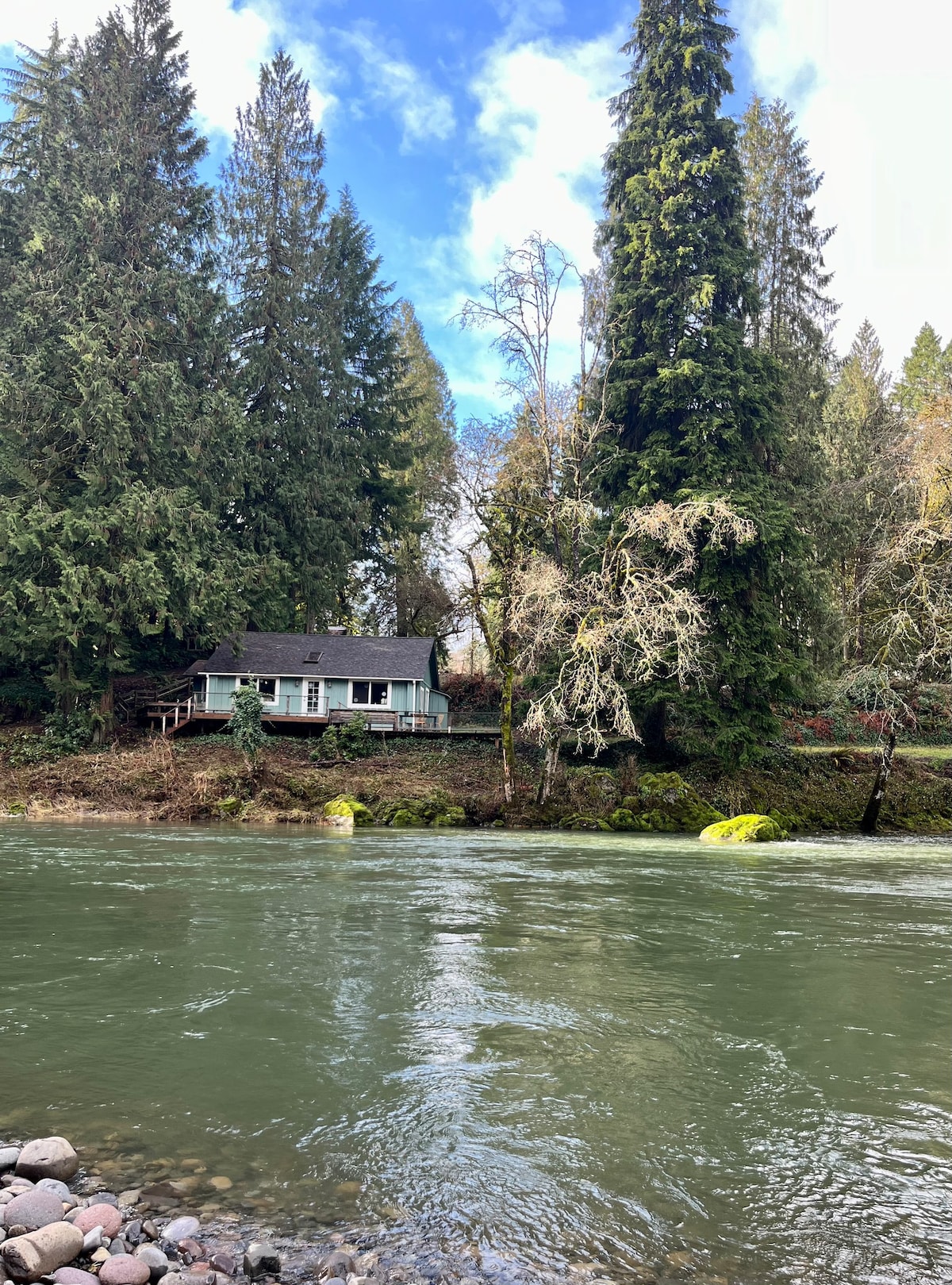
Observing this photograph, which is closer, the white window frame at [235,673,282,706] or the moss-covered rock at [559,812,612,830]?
the moss-covered rock at [559,812,612,830]

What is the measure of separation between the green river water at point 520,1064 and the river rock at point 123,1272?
626 millimetres

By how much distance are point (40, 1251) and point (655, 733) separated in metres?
25.3

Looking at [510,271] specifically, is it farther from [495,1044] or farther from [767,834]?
[495,1044]

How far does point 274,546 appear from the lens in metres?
36.6

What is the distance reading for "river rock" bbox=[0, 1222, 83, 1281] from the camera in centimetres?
330

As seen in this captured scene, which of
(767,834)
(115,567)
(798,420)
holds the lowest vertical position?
(767,834)

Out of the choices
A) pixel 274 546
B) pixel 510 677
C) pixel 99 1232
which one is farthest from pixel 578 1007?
pixel 274 546

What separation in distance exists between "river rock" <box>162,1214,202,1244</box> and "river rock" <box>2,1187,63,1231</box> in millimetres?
421

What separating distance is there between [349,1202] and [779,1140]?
7.33 ft

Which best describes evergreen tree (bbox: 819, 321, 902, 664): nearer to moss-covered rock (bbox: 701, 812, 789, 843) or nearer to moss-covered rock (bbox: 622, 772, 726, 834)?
moss-covered rock (bbox: 701, 812, 789, 843)

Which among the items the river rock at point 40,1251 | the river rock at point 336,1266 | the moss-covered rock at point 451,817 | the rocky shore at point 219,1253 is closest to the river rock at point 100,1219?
the rocky shore at point 219,1253

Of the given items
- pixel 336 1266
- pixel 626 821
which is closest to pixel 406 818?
pixel 626 821

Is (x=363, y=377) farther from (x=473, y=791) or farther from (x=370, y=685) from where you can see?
(x=473, y=791)

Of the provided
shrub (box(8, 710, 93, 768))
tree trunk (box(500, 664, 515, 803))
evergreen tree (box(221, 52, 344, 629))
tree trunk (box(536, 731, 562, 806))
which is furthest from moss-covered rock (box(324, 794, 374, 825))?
evergreen tree (box(221, 52, 344, 629))
